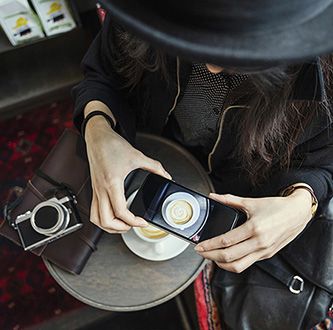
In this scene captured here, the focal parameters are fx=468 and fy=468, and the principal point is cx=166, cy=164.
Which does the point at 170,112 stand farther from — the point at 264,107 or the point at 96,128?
the point at 264,107

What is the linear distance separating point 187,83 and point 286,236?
13.0 inches

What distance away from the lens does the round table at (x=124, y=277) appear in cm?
95

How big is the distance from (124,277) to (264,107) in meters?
0.46

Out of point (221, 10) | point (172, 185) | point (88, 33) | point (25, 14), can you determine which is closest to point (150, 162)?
point (172, 185)

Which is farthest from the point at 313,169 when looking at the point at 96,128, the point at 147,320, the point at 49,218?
the point at 147,320

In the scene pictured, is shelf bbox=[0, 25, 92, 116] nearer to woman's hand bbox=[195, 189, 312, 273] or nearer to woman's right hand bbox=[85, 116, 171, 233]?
woman's right hand bbox=[85, 116, 171, 233]

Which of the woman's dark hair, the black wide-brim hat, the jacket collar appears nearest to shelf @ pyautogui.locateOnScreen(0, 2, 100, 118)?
the woman's dark hair

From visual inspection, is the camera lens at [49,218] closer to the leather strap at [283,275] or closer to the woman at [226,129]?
the woman at [226,129]

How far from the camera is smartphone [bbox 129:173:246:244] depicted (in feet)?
2.64

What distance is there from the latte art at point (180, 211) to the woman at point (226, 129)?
5 cm

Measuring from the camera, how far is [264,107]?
2.45ft

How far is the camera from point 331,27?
476 mm

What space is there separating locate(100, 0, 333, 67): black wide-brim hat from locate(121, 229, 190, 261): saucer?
0.54 m

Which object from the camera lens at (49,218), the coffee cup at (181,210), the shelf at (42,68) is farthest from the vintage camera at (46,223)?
the shelf at (42,68)
